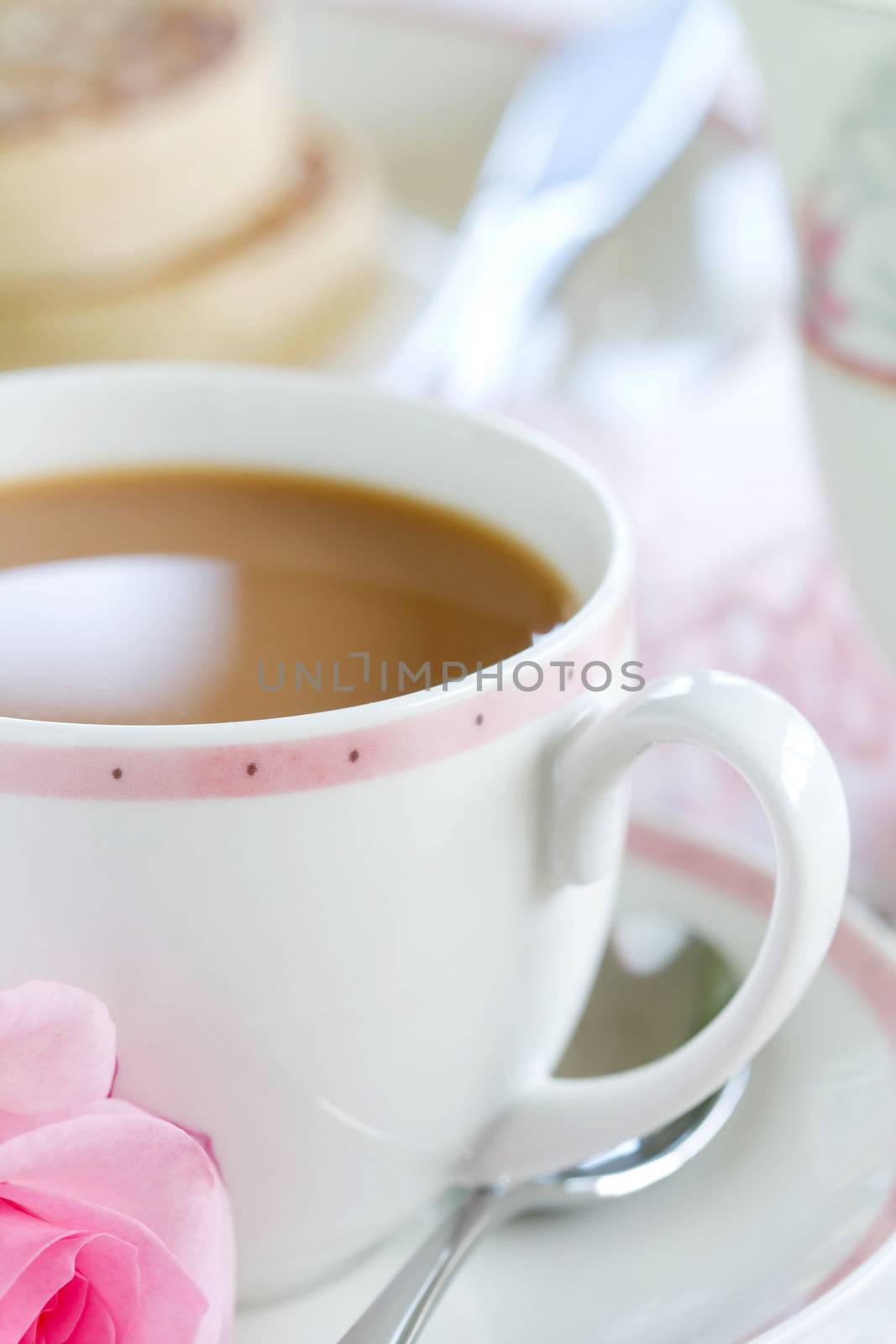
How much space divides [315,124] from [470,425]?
33.0 inches

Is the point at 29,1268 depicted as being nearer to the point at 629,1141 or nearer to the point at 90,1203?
the point at 90,1203

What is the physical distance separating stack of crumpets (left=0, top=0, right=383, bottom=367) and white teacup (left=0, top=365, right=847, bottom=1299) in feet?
2.02

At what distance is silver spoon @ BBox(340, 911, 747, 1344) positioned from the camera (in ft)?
1.68

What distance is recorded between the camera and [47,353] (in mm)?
1098

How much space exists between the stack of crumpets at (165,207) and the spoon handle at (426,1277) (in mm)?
697

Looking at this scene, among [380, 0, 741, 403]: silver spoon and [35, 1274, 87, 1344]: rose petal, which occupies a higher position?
[380, 0, 741, 403]: silver spoon

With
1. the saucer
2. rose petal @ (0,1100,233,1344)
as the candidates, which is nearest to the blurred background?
the saucer

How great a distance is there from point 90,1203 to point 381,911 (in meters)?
0.11

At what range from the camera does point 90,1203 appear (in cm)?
41

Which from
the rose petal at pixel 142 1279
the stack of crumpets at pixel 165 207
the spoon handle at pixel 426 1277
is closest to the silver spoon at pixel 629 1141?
the spoon handle at pixel 426 1277

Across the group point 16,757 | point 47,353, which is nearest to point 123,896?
point 16,757

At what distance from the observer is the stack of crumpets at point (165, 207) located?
43.3 inches

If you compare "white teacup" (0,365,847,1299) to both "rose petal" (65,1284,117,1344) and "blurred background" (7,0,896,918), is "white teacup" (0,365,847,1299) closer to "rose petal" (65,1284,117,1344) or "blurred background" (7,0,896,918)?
"rose petal" (65,1284,117,1344)

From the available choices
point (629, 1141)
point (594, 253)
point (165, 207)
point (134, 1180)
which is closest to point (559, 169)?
point (594, 253)
